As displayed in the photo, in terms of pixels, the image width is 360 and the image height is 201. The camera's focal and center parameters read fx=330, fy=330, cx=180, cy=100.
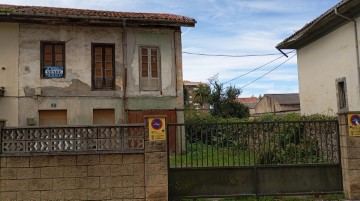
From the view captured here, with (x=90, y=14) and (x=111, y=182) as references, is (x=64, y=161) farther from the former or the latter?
(x=90, y=14)

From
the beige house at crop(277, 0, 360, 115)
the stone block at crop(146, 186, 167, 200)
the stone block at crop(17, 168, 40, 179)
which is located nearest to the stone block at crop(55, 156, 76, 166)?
the stone block at crop(17, 168, 40, 179)

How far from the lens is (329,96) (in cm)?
1303

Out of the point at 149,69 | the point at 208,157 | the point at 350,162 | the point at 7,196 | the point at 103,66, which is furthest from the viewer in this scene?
the point at 149,69

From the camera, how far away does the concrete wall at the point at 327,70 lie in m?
11.2

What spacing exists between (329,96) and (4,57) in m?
13.0

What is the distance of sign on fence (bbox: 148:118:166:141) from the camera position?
6.50 meters

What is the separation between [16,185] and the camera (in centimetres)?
634

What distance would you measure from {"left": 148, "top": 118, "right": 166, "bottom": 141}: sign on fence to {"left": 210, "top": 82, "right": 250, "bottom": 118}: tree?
23587mm

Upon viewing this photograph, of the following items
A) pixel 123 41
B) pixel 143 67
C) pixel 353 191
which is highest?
pixel 123 41

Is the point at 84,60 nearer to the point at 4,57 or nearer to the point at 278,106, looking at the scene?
the point at 4,57

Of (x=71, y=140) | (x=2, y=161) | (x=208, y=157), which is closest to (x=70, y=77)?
(x=2, y=161)

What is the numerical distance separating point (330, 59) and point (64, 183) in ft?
35.2

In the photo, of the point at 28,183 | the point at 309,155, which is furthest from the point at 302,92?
the point at 28,183

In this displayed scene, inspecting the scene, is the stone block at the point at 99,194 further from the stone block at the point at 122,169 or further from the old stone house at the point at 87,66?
the old stone house at the point at 87,66
